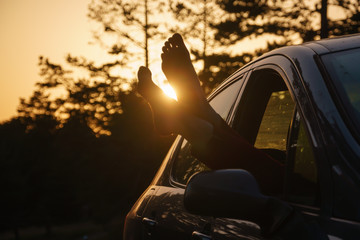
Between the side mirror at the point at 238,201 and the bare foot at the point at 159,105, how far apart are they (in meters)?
0.85

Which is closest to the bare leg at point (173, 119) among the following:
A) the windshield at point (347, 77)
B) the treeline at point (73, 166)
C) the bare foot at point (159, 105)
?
the bare foot at point (159, 105)

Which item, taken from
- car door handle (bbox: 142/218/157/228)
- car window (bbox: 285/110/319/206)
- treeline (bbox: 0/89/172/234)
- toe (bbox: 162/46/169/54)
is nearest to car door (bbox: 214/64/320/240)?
car window (bbox: 285/110/319/206)

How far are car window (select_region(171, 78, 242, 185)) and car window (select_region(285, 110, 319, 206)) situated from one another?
38.7 inches

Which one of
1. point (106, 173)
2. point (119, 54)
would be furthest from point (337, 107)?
point (106, 173)

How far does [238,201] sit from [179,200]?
1.29 m

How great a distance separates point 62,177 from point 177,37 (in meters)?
84.2

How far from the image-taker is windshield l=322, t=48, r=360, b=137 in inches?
78.9

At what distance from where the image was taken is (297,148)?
2301mm

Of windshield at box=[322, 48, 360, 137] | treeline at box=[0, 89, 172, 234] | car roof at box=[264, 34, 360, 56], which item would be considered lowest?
treeline at box=[0, 89, 172, 234]

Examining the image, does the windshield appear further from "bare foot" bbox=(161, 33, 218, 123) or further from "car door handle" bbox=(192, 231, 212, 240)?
"car door handle" bbox=(192, 231, 212, 240)

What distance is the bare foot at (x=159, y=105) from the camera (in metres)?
2.91

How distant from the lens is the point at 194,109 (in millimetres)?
2971

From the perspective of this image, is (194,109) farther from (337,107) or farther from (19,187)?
(19,187)

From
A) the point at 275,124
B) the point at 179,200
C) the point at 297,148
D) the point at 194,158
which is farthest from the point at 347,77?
the point at 194,158
